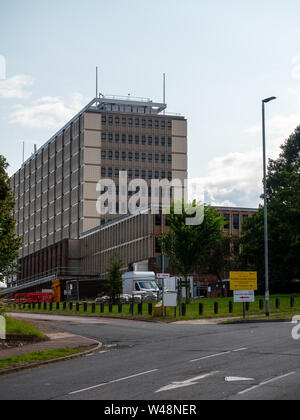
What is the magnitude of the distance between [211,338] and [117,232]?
3315 inches

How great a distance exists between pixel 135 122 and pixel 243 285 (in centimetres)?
10088

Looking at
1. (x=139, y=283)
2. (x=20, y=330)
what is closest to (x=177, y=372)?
(x=20, y=330)

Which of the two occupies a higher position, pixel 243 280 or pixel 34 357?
pixel 243 280

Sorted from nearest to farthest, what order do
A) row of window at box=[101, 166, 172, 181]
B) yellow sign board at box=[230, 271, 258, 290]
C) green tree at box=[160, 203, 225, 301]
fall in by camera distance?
yellow sign board at box=[230, 271, 258, 290], green tree at box=[160, 203, 225, 301], row of window at box=[101, 166, 172, 181]

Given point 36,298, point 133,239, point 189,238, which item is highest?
point 133,239

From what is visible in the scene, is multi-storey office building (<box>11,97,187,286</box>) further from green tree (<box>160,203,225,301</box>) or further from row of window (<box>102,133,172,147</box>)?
green tree (<box>160,203,225,301</box>)

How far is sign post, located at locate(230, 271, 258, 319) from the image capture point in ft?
108

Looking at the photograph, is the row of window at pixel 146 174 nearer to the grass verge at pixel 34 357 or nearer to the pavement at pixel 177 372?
the pavement at pixel 177 372

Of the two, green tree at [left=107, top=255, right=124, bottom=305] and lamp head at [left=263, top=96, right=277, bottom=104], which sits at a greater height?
lamp head at [left=263, top=96, right=277, bottom=104]

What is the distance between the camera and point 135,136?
132m

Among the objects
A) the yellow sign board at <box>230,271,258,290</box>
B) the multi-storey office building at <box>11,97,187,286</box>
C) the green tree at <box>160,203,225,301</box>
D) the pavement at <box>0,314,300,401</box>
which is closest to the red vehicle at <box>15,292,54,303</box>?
the green tree at <box>160,203,225,301</box>

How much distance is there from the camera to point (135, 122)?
132 metres

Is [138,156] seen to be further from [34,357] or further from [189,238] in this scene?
[34,357]
